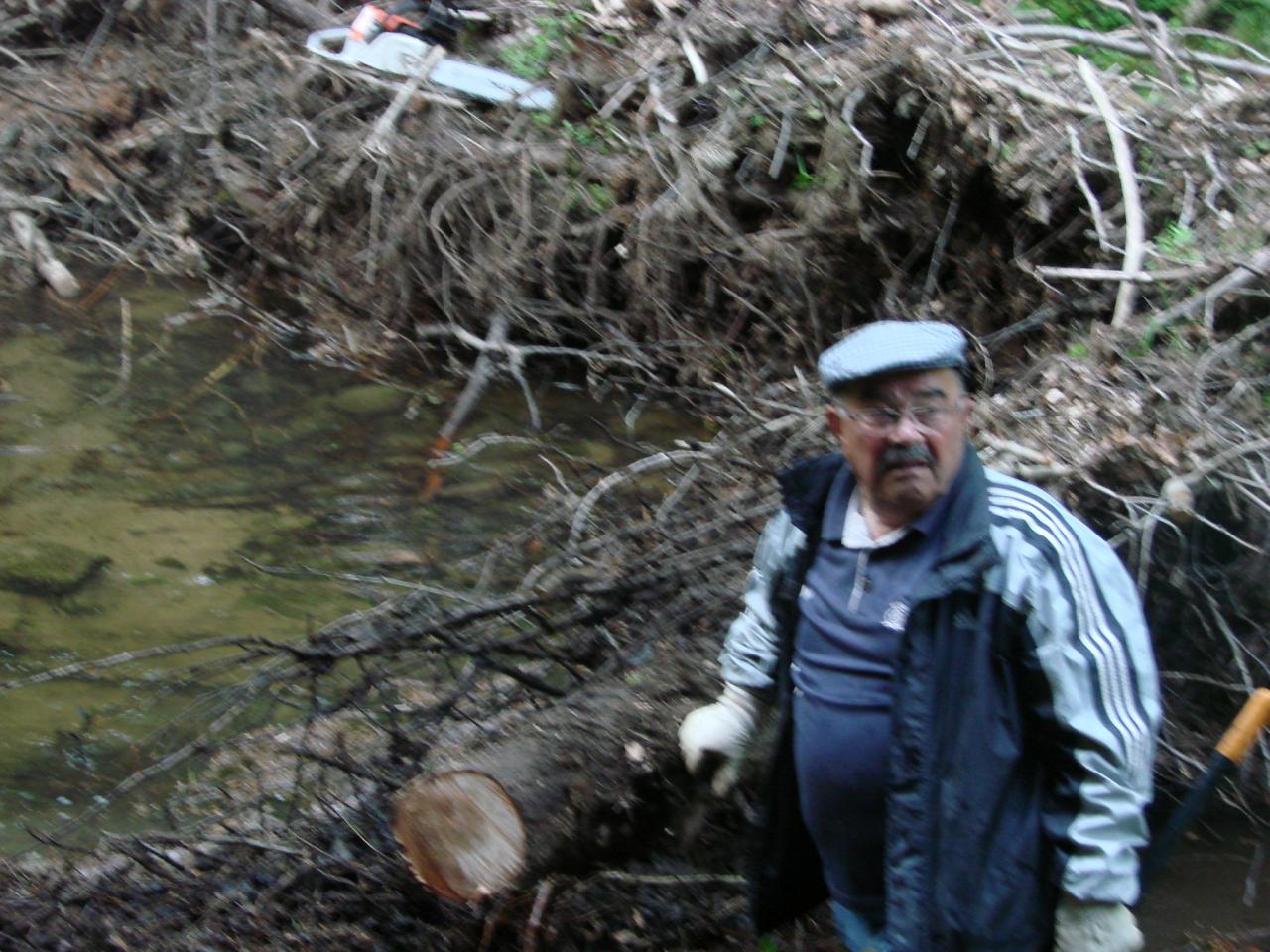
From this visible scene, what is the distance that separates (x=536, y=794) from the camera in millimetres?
3189

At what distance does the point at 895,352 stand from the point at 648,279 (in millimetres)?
5136

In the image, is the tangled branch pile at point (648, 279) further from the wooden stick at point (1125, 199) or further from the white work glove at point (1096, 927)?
the white work glove at point (1096, 927)

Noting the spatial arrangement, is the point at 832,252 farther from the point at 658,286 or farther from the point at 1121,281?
the point at 1121,281

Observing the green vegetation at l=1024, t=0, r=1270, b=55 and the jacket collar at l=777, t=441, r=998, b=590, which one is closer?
the jacket collar at l=777, t=441, r=998, b=590

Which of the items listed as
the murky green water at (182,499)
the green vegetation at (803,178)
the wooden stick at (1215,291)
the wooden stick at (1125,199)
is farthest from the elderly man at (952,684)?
the green vegetation at (803,178)

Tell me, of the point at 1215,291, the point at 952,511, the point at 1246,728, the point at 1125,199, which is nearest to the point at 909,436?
the point at 952,511

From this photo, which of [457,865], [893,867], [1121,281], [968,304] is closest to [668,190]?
[968,304]

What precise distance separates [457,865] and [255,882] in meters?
0.94

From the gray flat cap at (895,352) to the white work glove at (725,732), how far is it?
799 mm

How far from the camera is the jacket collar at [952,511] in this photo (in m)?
2.35

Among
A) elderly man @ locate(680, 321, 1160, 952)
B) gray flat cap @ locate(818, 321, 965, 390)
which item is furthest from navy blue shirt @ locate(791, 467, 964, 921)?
gray flat cap @ locate(818, 321, 965, 390)

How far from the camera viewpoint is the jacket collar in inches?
92.6

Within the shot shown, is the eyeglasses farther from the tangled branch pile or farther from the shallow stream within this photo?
the shallow stream

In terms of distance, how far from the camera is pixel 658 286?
24.7 ft
